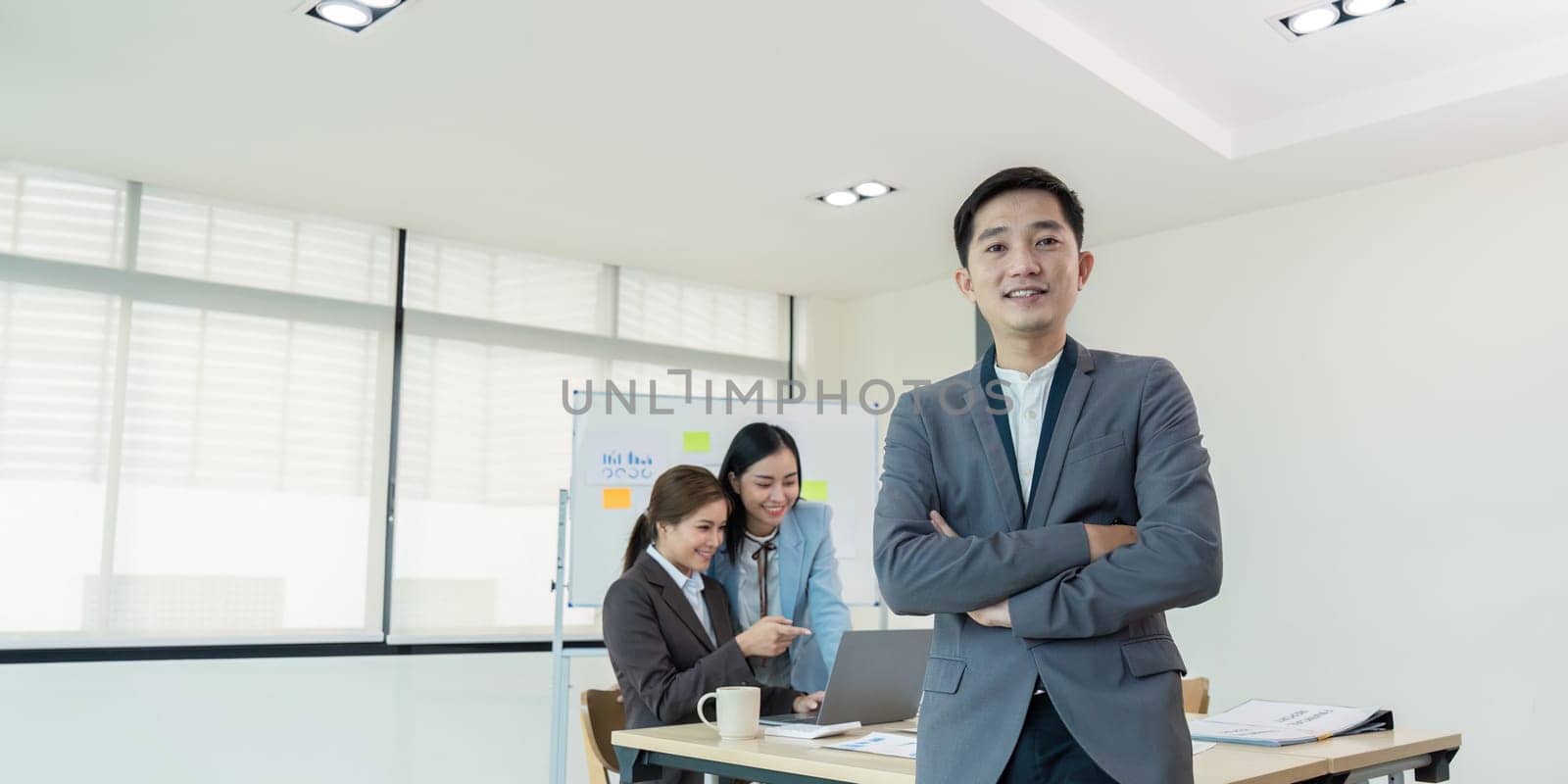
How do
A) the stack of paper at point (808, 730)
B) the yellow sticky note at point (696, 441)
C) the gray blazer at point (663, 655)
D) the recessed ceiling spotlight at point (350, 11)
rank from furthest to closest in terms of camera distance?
the yellow sticky note at point (696, 441)
the recessed ceiling spotlight at point (350, 11)
the gray blazer at point (663, 655)
the stack of paper at point (808, 730)

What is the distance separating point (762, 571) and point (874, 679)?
40.3 inches

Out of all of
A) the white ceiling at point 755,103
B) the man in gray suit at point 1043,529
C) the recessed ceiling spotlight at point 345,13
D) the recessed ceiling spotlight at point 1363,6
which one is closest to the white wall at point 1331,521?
the white ceiling at point 755,103

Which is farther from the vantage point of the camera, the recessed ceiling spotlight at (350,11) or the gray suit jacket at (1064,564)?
the recessed ceiling spotlight at (350,11)

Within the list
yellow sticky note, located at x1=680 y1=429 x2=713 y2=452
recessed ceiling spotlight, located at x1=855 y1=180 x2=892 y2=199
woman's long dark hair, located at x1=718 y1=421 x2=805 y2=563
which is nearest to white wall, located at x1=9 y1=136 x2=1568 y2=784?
recessed ceiling spotlight, located at x1=855 y1=180 x2=892 y2=199

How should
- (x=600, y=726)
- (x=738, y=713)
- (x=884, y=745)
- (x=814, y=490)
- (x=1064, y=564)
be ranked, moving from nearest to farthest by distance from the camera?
1. (x=1064, y=564)
2. (x=884, y=745)
3. (x=738, y=713)
4. (x=600, y=726)
5. (x=814, y=490)

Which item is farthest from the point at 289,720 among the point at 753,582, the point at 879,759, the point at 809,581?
the point at 879,759

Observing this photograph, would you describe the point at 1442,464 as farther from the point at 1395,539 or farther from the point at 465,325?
the point at 465,325

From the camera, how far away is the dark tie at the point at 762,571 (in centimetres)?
358

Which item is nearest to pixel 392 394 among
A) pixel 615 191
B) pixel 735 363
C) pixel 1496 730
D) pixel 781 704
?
pixel 615 191

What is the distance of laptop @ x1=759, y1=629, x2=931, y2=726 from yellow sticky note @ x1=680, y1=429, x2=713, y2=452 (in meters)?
2.07

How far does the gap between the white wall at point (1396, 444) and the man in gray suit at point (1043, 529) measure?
3.36 metres

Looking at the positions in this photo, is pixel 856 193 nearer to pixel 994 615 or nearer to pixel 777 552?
pixel 777 552

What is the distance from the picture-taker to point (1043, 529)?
1481mm

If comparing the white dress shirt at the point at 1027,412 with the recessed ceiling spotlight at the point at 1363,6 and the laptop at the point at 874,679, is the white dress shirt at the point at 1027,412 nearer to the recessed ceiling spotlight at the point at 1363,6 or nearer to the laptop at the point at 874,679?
the laptop at the point at 874,679
